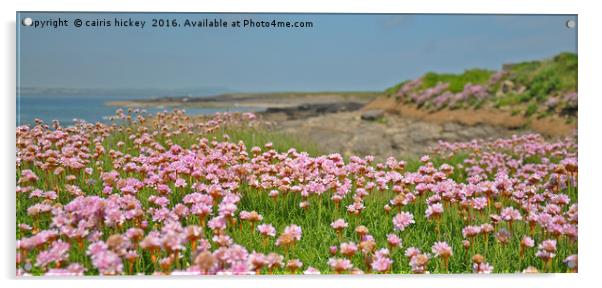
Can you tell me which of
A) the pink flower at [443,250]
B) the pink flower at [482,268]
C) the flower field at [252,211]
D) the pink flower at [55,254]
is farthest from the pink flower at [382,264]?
the pink flower at [55,254]

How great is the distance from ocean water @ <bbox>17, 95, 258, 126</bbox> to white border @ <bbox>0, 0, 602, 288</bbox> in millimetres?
89

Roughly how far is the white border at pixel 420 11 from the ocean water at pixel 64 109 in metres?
0.09

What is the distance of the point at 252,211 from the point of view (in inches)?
135

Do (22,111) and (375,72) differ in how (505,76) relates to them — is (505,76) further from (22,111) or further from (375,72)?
(22,111)

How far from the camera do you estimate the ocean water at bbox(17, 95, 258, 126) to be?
12.5 ft

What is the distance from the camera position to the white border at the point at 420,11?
352cm

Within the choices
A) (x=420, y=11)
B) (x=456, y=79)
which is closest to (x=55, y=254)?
(x=420, y=11)

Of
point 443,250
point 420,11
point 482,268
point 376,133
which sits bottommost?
point 482,268

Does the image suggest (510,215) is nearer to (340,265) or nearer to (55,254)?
(340,265)

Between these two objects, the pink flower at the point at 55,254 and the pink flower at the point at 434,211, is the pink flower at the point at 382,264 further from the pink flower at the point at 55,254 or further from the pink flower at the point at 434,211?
the pink flower at the point at 55,254

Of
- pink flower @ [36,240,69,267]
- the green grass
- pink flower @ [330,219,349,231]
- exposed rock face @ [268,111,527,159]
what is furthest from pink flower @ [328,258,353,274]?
the green grass

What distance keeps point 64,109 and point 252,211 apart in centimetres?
167

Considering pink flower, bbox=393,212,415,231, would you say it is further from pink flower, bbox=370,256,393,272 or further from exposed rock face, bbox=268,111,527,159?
exposed rock face, bbox=268,111,527,159
